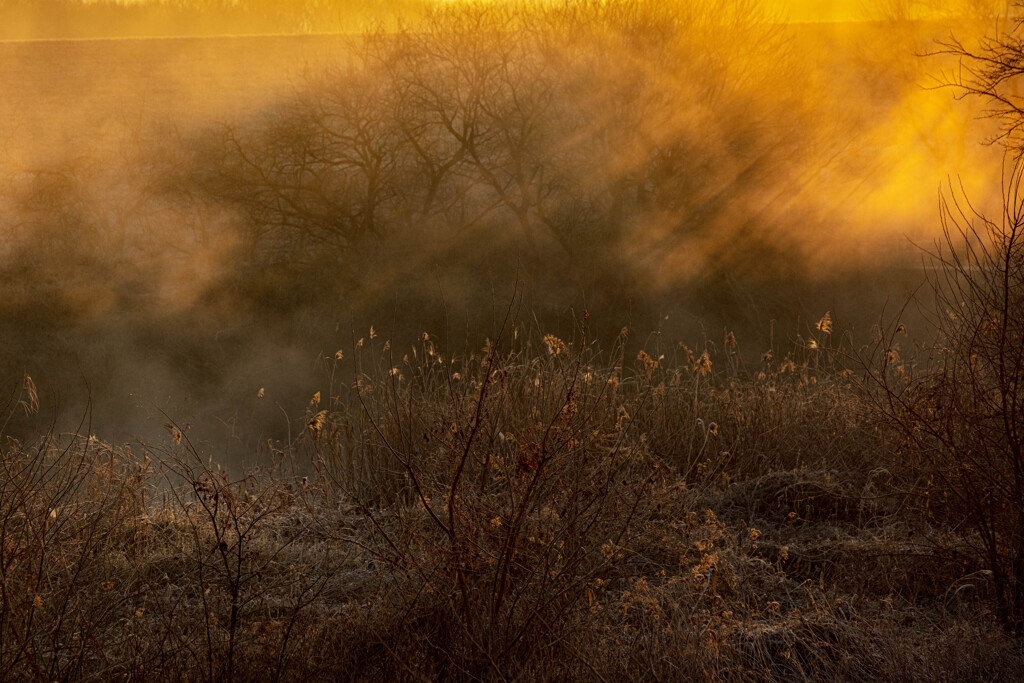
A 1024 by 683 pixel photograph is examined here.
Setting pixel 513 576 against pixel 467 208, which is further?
pixel 467 208

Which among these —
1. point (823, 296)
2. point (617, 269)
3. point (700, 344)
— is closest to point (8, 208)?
point (617, 269)

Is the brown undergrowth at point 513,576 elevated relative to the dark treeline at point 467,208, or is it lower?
lower

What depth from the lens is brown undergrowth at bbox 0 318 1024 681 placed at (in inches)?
119

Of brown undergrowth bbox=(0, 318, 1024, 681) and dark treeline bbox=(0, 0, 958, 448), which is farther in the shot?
dark treeline bbox=(0, 0, 958, 448)

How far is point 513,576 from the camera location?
339cm

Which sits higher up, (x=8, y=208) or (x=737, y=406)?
(x=8, y=208)

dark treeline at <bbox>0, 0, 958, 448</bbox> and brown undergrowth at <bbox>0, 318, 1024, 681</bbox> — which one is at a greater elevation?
dark treeline at <bbox>0, 0, 958, 448</bbox>

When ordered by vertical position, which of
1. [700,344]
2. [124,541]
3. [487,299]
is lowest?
[124,541]

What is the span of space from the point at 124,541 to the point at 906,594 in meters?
4.03

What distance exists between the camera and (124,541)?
4.74 m

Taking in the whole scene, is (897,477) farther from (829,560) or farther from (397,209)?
(397,209)

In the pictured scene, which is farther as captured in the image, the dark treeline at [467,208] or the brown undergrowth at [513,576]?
the dark treeline at [467,208]

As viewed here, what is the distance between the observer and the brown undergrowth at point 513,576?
9.96ft

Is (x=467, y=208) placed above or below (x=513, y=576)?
above
